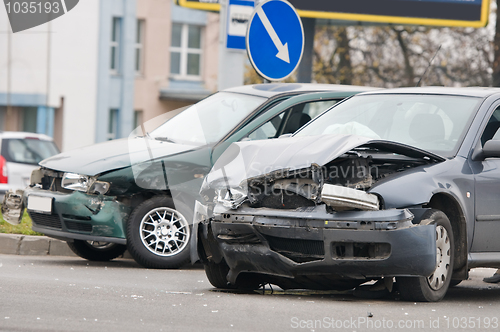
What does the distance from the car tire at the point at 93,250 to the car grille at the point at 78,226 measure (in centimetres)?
85

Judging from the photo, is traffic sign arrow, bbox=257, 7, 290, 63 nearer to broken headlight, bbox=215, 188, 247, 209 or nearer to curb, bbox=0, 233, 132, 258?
curb, bbox=0, 233, 132, 258

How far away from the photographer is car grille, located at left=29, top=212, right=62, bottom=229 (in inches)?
329

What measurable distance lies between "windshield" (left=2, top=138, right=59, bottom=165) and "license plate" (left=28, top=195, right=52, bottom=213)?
6598 mm

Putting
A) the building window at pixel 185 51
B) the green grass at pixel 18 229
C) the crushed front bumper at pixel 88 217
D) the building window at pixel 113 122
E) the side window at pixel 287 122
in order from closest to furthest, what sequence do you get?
the crushed front bumper at pixel 88 217 < the side window at pixel 287 122 < the green grass at pixel 18 229 < the building window at pixel 113 122 < the building window at pixel 185 51

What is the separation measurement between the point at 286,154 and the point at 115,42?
28.2 m

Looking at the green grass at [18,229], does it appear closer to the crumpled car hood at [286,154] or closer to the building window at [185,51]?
the crumpled car hood at [286,154]

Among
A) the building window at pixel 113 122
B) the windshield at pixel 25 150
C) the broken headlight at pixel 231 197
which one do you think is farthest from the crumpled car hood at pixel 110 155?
the building window at pixel 113 122

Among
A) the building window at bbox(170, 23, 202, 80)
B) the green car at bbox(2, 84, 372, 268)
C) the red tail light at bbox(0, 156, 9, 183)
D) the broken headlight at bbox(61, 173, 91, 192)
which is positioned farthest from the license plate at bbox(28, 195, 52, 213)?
the building window at bbox(170, 23, 202, 80)

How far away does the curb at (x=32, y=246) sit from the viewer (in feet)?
30.8

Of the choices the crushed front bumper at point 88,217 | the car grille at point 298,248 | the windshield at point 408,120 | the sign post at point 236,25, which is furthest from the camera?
the sign post at point 236,25

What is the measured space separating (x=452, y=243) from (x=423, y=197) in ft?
Result: 1.60

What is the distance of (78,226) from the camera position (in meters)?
8.28

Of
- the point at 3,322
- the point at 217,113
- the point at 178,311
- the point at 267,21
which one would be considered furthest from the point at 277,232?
the point at 267,21

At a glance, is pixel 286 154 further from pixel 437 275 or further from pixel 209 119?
pixel 209 119
